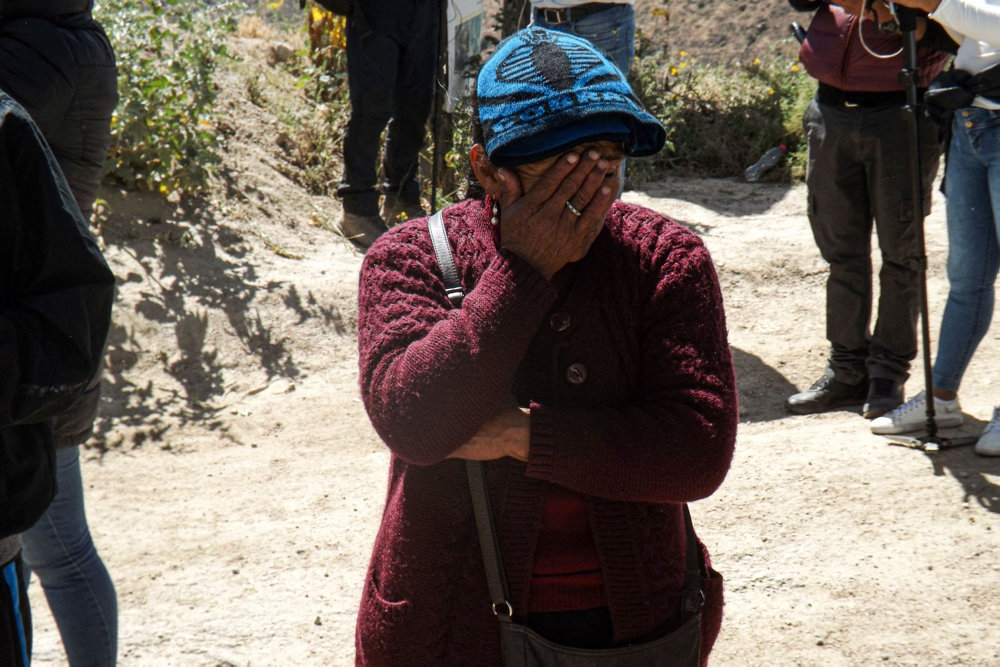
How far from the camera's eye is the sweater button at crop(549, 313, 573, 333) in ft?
5.58

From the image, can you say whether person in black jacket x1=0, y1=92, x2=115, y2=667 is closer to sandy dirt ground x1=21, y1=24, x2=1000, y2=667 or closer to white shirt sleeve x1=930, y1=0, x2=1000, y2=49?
sandy dirt ground x1=21, y1=24, x2=1000, y2=667

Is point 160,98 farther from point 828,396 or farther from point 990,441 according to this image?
point 990,441

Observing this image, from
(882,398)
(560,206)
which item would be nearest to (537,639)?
(560,206)

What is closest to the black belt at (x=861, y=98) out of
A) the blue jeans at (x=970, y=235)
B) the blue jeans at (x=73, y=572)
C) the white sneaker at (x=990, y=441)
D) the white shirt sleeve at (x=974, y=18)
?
the blue jeans at (x=970, y=235)

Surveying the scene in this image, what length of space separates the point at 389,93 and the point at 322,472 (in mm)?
2626

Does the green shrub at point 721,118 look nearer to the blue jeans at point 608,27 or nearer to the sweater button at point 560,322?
the blue jeans at point 608,27

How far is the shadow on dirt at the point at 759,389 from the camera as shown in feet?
15.3

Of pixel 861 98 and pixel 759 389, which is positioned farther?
pixel 759 389

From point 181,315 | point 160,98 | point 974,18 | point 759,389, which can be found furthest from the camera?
point 160,98

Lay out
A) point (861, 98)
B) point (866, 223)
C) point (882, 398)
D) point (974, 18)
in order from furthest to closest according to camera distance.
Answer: point (866, 223) → point (882, 398) → point (861, 98) → point (974, 18)

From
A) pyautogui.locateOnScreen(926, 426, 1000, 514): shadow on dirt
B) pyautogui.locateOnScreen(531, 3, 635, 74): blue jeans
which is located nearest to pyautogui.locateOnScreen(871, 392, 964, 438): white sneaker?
pyautogui.locateOnScreen(926, 426, 1000, 514): shadow on dirt

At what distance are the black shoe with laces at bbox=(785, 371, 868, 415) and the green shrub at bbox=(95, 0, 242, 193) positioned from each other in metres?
3.77

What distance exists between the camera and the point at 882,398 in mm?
4215

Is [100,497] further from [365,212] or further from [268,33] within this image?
[268,33]
